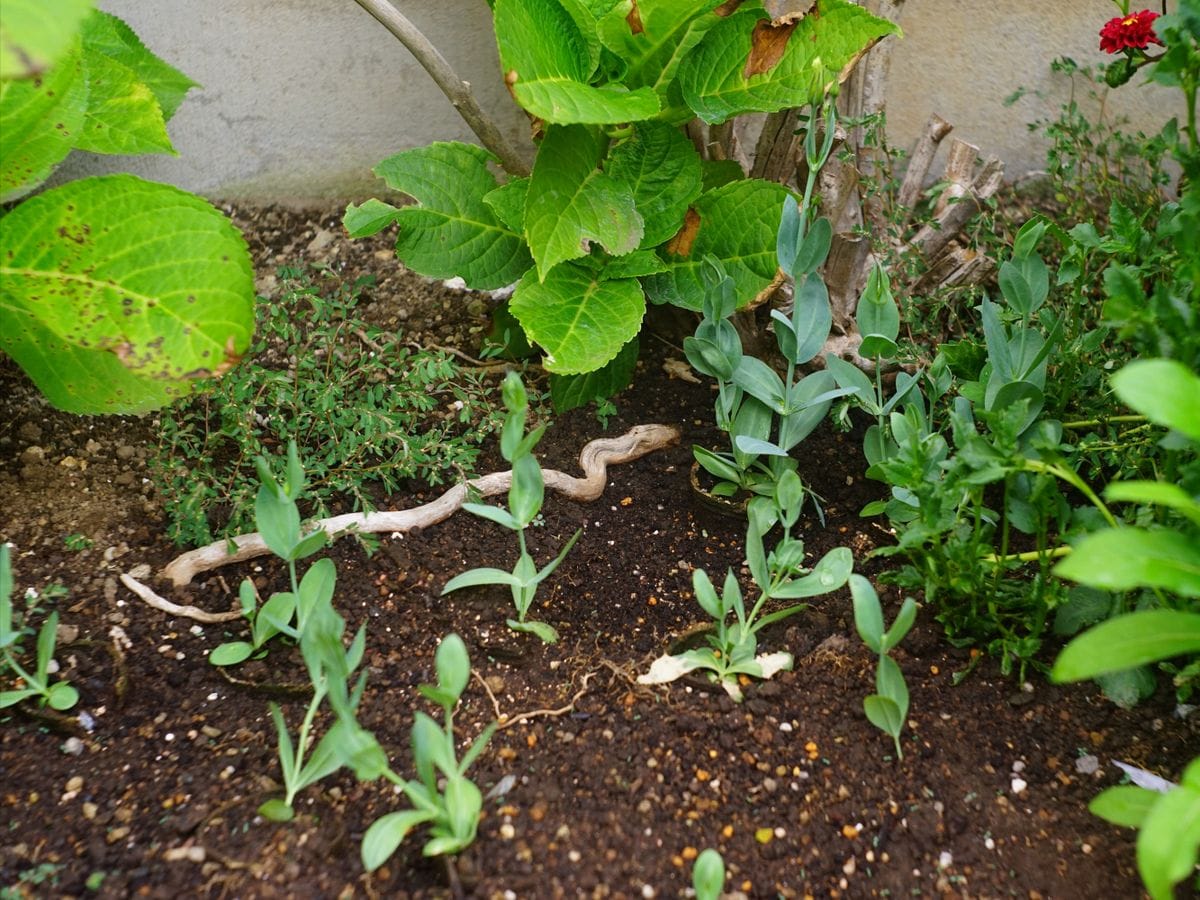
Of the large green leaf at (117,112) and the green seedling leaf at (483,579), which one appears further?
the large green leaf at (117,112)

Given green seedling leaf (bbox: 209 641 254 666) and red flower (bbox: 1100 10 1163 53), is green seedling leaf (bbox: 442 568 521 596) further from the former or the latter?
red flower (bbox: 1100 10 1163 53)

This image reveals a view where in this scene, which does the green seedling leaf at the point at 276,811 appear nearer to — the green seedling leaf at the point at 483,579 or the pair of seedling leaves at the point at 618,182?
the green seedling leaf at the point at 483,579

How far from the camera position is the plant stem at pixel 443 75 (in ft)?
6.38

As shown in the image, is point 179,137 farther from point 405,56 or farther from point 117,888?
point 117,888

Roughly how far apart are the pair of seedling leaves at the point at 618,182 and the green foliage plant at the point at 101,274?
0.41 meters

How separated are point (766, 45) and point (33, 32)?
3.66 feet

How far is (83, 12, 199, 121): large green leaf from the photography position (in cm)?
199

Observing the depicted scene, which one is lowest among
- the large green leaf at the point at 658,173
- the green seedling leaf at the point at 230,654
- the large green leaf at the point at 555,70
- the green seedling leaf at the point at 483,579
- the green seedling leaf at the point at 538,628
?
the green seedling leaf at the point at 230,654

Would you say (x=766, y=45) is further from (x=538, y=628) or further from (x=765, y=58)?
(x=538, y=628)

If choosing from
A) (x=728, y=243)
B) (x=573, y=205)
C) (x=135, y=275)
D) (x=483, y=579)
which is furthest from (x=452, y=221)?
(x=483, y=579)

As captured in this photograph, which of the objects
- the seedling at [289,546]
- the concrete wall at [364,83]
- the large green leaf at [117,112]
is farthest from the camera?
the concrete wall at [364,83]

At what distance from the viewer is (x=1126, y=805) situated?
125 cm

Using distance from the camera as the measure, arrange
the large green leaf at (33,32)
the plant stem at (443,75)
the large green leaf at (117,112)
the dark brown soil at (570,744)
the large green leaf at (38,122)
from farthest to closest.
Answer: the plant stem at (443,75)
the large green leaf at (117,112)
the large green leaf at (38,122)
the dark brown soil at (570,744)
the large green leaf at (33,32)

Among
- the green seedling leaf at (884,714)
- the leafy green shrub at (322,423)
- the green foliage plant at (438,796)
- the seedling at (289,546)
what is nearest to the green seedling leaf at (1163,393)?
the green seedling leaf at (884,714)
